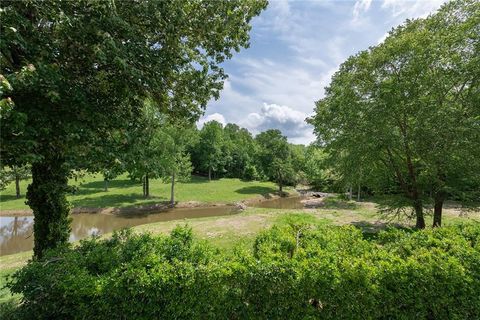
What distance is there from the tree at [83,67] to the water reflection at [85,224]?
47.2 ft

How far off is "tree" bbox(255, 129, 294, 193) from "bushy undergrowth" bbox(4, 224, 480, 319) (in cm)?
3736

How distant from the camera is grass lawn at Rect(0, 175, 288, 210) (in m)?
28.0

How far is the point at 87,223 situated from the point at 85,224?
28 centimetres

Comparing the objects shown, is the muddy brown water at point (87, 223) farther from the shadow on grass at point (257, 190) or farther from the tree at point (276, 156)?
the tree at point (276, 156)

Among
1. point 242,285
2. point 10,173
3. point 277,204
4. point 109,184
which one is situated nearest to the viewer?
point 242,285

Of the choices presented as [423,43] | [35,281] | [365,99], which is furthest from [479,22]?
[35,281]

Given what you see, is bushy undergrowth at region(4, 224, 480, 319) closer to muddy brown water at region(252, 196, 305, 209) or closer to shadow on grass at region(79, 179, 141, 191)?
muddy brown water at region(252, 196, 305, 209)

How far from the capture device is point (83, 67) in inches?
233

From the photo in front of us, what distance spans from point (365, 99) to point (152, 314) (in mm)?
13516

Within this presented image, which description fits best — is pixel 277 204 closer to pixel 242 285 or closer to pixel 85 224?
pixel 85 224

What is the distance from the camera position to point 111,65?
5.47 m

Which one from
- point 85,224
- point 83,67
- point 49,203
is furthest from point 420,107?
point 85,224

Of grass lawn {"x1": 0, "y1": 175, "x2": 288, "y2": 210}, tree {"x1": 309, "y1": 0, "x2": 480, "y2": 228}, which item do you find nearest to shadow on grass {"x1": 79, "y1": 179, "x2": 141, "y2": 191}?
grass lawn {"x1": 0, "y1": 175, "x2": 288, "y2": 210}

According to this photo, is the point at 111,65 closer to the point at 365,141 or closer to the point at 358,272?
the point at 358,272
